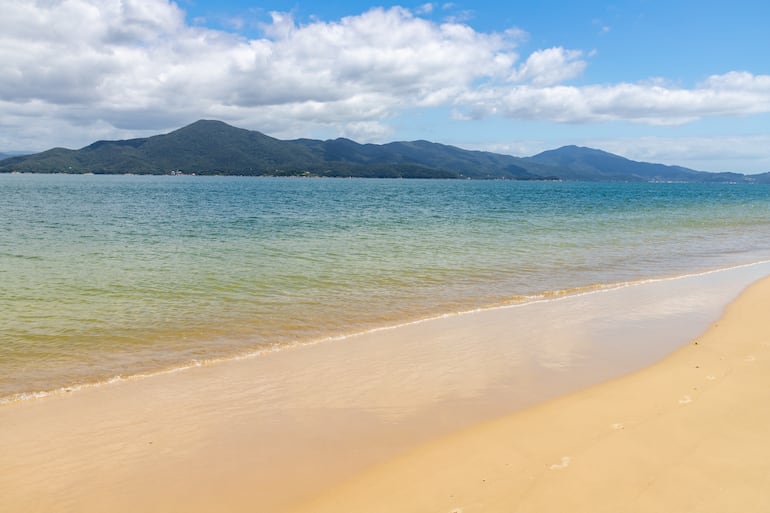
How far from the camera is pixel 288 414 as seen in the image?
7.83 meters

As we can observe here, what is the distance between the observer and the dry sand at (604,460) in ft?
17.3

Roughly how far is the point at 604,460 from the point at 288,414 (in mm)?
4450

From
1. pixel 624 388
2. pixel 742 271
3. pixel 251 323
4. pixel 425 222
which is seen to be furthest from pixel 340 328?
pixel 425 222

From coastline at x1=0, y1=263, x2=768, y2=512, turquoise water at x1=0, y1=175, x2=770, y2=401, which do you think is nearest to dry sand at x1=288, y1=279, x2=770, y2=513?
coastline at x1=0, y1=263, x2=768, y2=512

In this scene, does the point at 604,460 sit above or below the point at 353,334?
above

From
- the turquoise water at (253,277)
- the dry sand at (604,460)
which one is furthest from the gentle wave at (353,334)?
the dry sand at (604,460)

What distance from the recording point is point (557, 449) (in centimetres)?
641

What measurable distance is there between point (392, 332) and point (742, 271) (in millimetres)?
17601

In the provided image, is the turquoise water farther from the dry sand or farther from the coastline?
the dry sand

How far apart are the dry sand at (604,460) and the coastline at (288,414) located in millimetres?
315

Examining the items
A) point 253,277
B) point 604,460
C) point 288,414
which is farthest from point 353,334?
point 253,277

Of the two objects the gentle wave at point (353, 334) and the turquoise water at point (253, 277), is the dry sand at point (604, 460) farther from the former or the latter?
the turquoise water at point (253, 277)

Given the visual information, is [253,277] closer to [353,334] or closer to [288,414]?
[353,334]

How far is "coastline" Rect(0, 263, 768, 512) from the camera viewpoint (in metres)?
5.97
